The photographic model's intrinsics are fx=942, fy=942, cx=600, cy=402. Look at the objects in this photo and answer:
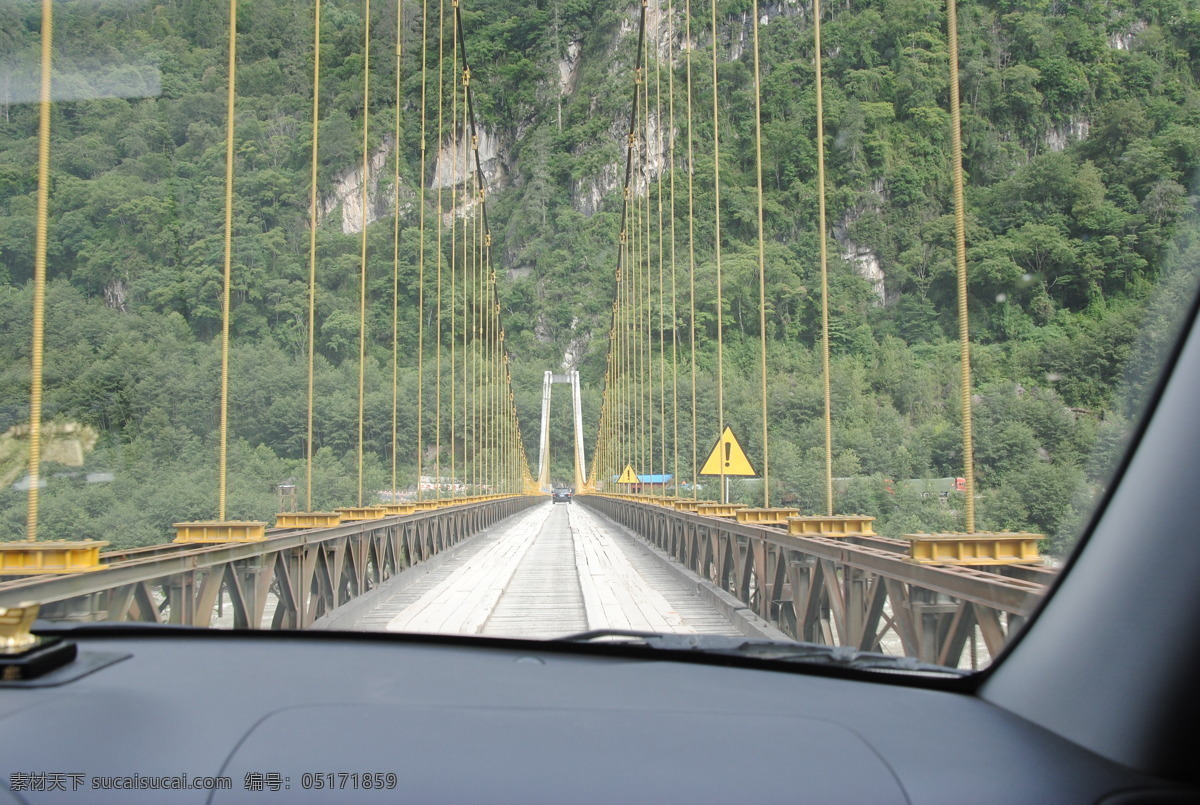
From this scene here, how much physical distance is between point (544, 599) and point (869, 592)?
15.4 feet

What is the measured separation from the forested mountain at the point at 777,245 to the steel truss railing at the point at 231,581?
1908 millimetres

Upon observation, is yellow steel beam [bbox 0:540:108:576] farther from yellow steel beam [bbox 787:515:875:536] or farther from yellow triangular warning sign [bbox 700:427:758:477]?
yellow triangular warning sign [bbox 700:427:758:477]

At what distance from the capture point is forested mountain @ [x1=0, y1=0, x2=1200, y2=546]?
364 centimetres

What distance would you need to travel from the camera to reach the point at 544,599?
8531mm

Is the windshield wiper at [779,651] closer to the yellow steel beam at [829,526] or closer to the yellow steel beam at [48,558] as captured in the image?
the yellow steel beam at [48,558]

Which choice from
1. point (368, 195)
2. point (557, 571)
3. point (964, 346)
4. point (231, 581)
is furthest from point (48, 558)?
point (368, 195)

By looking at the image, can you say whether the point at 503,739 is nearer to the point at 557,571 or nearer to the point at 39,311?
the point at 39,311

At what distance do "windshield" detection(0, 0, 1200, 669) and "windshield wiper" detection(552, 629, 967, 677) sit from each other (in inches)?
18.3

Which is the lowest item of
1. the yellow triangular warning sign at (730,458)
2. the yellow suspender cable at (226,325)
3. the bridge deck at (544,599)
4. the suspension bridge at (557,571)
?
the bridge deck at (544,599)

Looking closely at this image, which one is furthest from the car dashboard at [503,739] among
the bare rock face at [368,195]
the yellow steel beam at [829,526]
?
the bare rock face at [368,195]

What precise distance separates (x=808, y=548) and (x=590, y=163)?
1940 inches

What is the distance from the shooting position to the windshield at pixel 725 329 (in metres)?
3.67

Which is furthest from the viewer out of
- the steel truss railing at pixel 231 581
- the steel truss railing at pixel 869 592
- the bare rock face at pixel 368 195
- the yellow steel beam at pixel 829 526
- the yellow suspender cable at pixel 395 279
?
the bare rock face at pixel 368 195

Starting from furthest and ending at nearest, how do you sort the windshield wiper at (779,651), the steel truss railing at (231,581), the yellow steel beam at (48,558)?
the yellow steel beam at (48,558) → the steel truss railing at (231,581) → the windshield wiper at (779,651)
